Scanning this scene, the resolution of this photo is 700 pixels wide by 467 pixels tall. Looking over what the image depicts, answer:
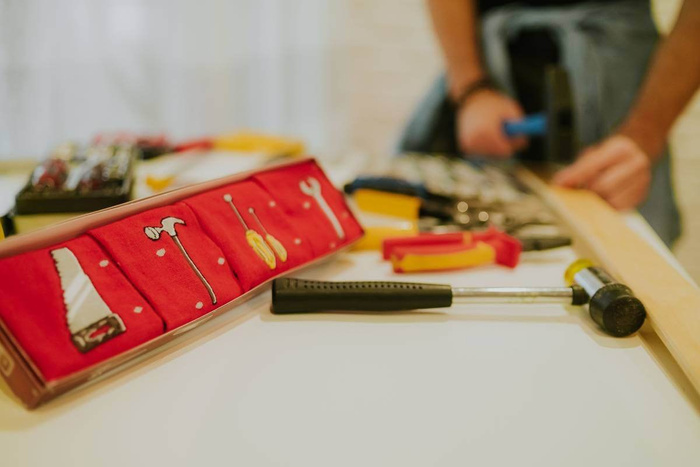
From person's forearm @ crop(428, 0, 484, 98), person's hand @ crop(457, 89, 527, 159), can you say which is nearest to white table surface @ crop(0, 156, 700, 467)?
person's hand @ crop(457, 89, 527, 159)

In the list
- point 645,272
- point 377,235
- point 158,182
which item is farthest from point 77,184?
point 645,272

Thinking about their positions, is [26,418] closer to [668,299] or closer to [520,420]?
[520,420]

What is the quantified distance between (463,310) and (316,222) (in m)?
0.18

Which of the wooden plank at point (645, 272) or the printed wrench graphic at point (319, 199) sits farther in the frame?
the printed wrench graphic at point (319, 199)

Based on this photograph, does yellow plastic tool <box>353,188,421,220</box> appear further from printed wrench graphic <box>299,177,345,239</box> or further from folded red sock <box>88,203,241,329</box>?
folded red sock <box>88,203,241,329</box>

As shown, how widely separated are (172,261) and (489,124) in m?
0.73

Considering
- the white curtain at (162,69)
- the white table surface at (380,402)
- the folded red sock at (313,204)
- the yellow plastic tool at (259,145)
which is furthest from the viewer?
the white curtain at (162,69)

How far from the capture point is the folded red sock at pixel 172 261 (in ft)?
1.39

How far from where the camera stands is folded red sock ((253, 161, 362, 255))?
0.57 metres

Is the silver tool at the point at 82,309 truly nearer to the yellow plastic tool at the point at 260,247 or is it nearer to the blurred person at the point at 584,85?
the yellow plastic tool at the point at 260,247

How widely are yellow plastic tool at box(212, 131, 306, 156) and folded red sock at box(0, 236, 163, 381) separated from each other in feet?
1.90

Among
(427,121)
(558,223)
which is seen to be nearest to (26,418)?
(558,223)

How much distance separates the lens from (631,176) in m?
0.83

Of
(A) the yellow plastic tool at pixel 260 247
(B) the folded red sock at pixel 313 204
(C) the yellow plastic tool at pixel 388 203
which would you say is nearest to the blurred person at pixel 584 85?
(C) the yellow plastic tool at pixel 388 203
